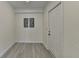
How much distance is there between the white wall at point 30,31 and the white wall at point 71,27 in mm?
5555

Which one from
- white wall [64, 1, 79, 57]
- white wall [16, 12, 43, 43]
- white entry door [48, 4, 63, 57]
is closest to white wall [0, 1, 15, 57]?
→ white entry door [48, 4, 63, 57]

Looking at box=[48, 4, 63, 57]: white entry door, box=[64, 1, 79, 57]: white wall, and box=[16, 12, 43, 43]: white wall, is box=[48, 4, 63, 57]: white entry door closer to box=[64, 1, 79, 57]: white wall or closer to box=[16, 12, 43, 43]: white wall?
box=[64, 1, 79, 57]: white wall

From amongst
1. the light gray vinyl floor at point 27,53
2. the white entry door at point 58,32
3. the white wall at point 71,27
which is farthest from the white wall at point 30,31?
the white wall at point 71,27

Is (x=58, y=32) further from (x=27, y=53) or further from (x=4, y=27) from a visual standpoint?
(x=4, y=27)

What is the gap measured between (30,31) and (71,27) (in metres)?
5.72

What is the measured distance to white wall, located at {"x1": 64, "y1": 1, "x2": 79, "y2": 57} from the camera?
3.02 metres

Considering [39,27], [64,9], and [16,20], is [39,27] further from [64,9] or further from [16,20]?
[64,9]

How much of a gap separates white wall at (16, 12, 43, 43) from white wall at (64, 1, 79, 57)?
18.2 feet

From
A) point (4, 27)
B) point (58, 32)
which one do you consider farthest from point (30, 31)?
point (58, 32)

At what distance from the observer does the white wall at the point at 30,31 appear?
8.53 meters

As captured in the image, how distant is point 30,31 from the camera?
8.60 metres

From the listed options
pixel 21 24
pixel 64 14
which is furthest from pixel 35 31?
pixel 64 14

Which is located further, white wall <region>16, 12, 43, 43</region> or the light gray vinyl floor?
white wall <region>16, 12, 43, 43</region>

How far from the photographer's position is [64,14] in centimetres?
308
